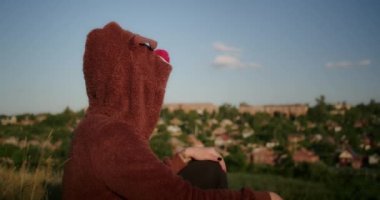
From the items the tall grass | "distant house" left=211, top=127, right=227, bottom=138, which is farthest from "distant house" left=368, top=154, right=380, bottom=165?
the tall grass

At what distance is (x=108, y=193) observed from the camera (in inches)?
46.8

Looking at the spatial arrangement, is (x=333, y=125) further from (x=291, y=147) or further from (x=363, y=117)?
(x=291, y=147)

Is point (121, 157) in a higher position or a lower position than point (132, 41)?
lower

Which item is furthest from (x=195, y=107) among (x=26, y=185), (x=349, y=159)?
(x=26, y=185)

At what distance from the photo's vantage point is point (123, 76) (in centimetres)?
129

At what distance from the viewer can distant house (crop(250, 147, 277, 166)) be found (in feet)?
163

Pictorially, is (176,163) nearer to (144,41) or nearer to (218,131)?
(144,41)

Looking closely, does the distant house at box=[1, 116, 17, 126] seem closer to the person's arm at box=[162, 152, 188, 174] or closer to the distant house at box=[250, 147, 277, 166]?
the distant house at box=[250, 147, 277, 166]

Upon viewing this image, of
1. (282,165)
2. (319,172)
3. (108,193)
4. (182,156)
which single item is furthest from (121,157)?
(282,165)

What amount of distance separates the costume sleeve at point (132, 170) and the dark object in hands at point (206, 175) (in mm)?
510

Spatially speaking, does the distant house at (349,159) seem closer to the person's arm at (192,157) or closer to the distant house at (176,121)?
the distant house at (176,121)

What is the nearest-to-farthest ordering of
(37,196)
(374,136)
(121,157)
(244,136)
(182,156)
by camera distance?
(121,157) → (182,156) → (37,196) → (374,136) → (244,136)

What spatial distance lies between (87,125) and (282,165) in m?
47.1

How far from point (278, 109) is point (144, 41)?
9304cm
